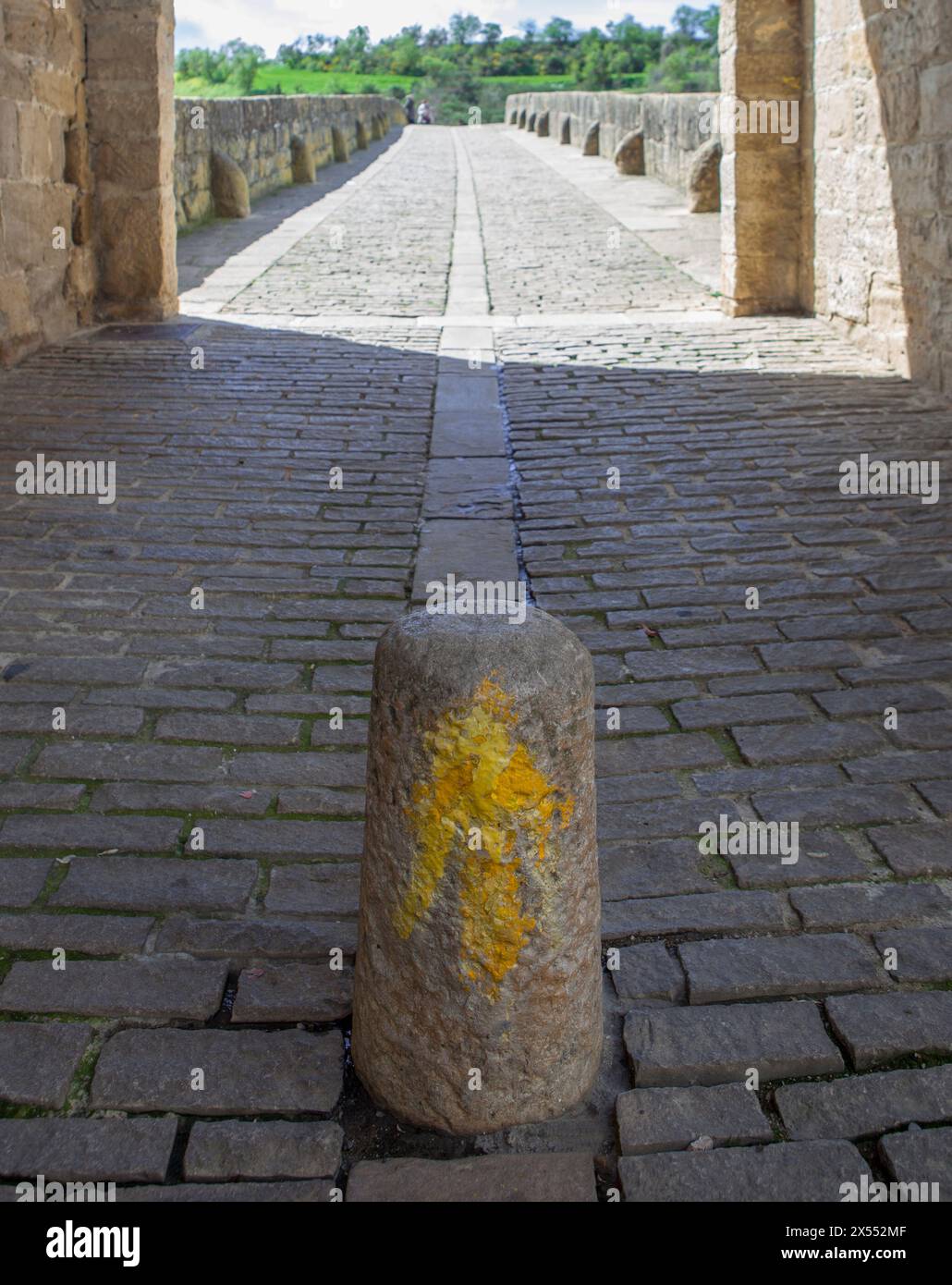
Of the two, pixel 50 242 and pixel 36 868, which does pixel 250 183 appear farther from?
pixel 36 868

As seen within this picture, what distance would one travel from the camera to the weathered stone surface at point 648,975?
2469mm

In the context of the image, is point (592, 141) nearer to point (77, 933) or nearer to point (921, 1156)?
point (77, 933)

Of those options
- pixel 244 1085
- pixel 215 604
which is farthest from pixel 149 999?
pixel 215 604

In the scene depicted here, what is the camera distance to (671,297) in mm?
10531

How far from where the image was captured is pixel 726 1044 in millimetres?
2309

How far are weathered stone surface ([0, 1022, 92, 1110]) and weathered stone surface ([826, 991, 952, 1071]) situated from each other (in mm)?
1422

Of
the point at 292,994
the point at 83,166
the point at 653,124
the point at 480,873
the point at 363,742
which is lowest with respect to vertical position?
the point at 292,994

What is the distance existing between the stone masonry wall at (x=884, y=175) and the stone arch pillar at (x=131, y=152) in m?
4.70

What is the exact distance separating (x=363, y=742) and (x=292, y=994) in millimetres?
1112

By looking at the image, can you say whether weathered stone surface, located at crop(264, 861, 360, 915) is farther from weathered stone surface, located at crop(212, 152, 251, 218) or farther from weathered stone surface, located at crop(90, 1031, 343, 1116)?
weathered stone surface, located at crop(212, 152, 251, 218)

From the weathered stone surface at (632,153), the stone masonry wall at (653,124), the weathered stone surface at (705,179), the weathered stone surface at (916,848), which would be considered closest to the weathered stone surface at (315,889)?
the weathered stone surface at (916,848)

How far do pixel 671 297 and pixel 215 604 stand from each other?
23.5 ft

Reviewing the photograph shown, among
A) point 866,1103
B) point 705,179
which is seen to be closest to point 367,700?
point 866,1103
